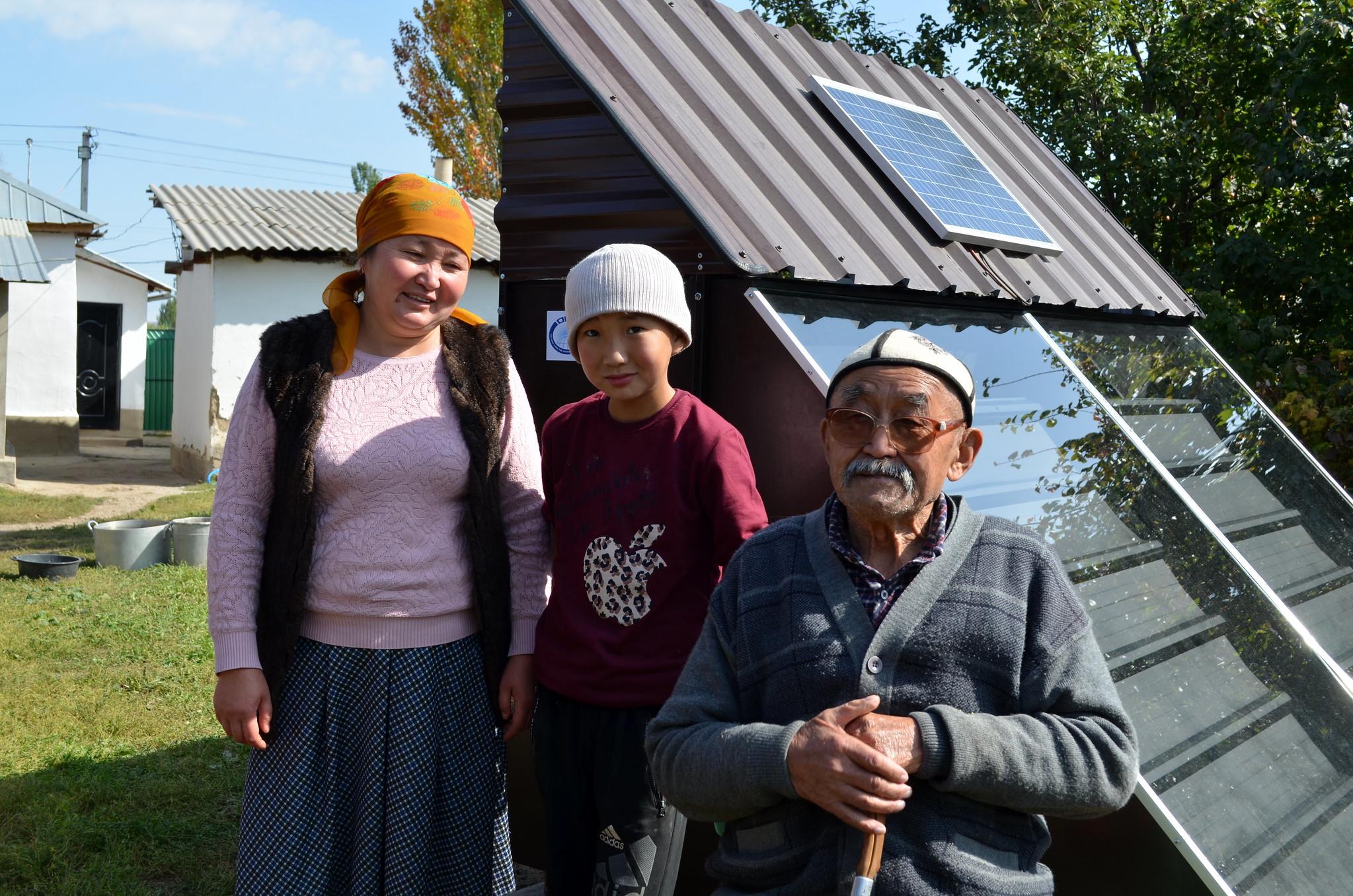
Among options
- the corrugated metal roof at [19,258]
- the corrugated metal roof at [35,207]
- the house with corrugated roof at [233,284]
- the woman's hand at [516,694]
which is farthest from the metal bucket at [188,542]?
the corrugated metal roof at [35,207]

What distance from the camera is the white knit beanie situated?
2.52 meters

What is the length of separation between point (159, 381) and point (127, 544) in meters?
18.2

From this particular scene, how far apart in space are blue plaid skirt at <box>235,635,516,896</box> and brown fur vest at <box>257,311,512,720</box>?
94 mm

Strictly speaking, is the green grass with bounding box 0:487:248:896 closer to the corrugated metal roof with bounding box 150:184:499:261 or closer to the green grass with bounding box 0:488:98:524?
the green grass with bounding box 0:488:98:524

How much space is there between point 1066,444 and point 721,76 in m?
1.90

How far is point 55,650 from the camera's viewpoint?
6.79m

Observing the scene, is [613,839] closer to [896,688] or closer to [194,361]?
[896,688]

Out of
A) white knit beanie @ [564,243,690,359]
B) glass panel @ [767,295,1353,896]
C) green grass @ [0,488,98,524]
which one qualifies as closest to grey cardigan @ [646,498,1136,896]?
glass panel @ [767,295,1353,896]

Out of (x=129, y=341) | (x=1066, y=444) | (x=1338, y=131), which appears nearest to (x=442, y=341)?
(x=1066, y=444)

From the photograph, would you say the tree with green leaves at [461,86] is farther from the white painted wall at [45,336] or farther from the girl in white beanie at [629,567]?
the girl in white beanie at [629,567]

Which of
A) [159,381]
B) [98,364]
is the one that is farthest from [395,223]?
[159,381]

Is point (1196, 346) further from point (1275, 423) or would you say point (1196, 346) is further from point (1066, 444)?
point (1066, 444)

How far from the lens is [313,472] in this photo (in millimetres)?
2510

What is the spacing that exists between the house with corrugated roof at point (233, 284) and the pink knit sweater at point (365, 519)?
494 inches
